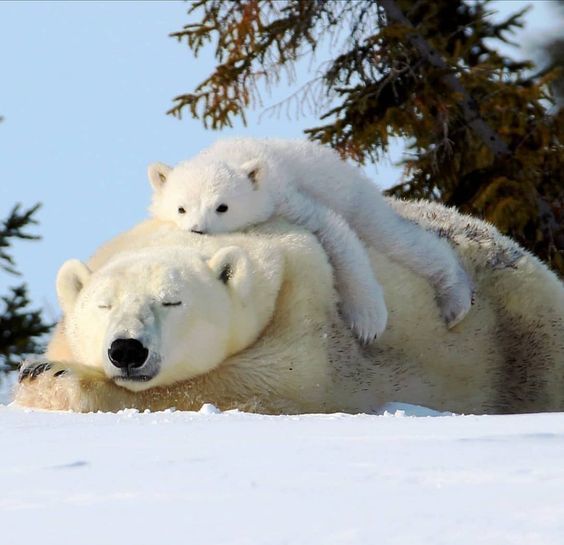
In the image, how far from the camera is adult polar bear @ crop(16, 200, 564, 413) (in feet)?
19.5

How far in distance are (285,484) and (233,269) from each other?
2.62 metres

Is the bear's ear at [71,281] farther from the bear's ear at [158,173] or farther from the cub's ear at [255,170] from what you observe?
the bear's ear at [158,173]

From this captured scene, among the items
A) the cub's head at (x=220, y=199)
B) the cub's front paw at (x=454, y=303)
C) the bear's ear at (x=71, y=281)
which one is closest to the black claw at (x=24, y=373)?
the bear's ear at (x=71, y=281)

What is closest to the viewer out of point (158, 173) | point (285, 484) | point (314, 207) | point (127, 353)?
point (285, 484)

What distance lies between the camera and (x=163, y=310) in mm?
5852

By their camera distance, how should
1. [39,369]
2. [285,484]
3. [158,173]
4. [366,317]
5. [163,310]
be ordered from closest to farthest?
[285,484]
[163,310]
[39,369]
[366,317]
[158,173]

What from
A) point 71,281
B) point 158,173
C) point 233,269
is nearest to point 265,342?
point 233,269

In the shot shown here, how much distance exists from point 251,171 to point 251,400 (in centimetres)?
127

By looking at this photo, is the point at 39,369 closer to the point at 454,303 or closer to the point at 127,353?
the point at 127,353

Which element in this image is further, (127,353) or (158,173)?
(158,173)

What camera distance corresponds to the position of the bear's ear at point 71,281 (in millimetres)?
6262

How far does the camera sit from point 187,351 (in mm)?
5906

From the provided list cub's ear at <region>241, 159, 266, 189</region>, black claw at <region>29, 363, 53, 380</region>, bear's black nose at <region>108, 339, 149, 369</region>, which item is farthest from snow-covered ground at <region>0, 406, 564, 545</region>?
cub's ear at <region>241, 159, 266, 189</region>

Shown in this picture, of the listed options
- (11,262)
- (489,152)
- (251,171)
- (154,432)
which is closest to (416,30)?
(489,152)
